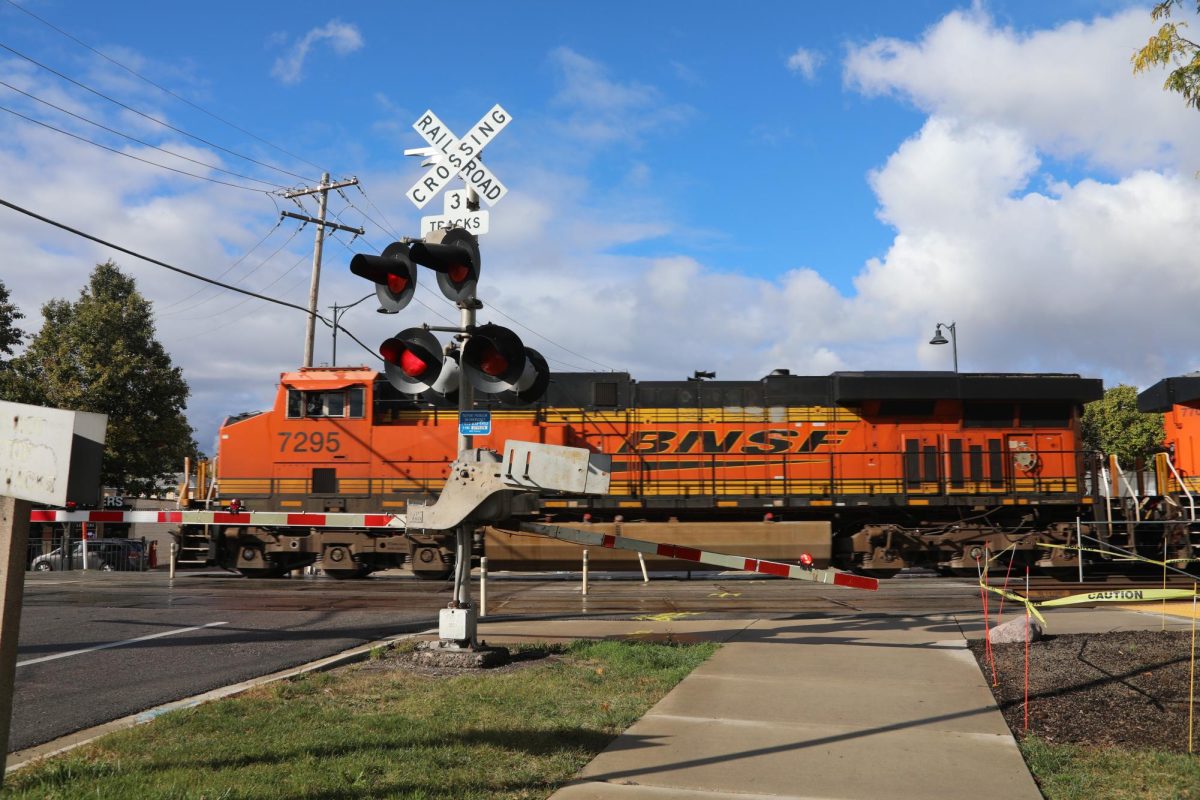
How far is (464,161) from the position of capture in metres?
8.26

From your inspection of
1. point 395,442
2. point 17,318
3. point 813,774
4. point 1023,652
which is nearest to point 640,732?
point 813,774

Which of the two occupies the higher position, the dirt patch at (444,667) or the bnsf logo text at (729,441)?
the bnsf logo text at (729,441)

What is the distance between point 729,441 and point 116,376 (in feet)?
83.3

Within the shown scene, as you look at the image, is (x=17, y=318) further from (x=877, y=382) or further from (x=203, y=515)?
(x=877, y=382)

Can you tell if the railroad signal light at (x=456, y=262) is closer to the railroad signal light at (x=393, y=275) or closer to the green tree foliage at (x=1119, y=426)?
the railroad signal light at (x=393, y=275)

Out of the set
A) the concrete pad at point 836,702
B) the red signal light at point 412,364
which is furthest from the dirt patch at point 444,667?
A: the red signal light at point 412,364

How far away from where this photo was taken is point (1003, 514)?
16.8 m

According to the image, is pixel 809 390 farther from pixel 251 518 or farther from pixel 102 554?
pixel 102 554

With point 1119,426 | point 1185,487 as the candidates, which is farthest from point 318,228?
point 1119,426

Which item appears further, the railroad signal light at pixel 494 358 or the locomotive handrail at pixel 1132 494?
the locomotive handrail at pixel 1132 494

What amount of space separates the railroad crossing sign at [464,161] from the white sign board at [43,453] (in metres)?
5.26

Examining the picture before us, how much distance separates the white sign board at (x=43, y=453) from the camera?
3.38 meters

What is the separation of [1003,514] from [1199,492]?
370 centimetres

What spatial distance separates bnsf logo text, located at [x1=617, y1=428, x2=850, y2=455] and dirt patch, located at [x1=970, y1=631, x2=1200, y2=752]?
8338 millimetres
